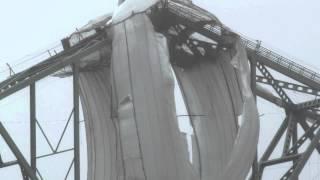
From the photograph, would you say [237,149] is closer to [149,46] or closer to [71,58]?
[149,46]

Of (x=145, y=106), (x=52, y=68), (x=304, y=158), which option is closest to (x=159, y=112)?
(x=145, y=106)

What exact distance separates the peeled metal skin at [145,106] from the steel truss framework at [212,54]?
8.78 feet

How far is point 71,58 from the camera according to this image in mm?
42938

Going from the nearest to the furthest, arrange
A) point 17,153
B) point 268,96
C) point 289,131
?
point 17,153 → point 289,131 → point 268,96

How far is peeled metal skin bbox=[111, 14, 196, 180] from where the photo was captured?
125 ft

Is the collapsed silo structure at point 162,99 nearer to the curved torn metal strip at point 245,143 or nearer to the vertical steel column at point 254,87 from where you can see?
the curved torn metal strip at point 245,143

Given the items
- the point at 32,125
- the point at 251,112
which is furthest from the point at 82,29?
the point at 251,112

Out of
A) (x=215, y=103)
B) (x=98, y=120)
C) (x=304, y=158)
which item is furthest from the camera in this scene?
(x=98, y=120)

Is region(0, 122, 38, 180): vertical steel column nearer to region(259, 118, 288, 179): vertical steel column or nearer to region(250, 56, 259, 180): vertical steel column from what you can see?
region(250, 56, 259, 180): vertical steel column

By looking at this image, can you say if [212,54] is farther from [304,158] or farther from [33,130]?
[33,130]

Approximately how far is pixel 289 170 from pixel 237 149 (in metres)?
9.24

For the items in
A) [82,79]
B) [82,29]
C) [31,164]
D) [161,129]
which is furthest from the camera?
[82,79]

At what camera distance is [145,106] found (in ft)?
127

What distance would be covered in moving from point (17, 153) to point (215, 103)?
15469mm
